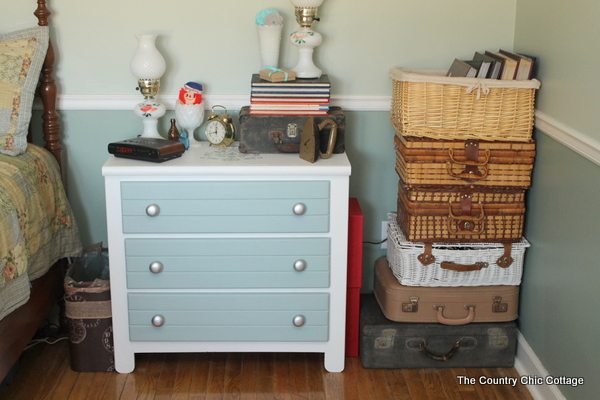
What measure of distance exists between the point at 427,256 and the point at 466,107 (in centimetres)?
53

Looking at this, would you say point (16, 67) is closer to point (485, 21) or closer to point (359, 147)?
point (359, 147)

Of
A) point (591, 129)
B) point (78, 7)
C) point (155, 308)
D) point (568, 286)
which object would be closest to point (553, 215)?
point (568, 286)

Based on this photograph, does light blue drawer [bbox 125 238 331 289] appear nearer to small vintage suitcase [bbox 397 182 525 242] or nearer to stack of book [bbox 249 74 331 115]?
small vintage suitcase [bbox 397 182 525 242]

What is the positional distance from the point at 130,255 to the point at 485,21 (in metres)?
1.53

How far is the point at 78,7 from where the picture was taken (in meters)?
2.56

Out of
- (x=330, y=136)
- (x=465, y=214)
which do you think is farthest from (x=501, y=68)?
(x=330, y=136)

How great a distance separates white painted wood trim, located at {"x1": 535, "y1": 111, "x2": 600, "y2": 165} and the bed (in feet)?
5.43

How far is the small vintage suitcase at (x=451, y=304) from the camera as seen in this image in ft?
8.16

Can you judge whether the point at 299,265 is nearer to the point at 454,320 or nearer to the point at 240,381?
the point at 240,381

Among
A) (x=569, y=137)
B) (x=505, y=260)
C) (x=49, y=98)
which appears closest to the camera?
(x=569, y=137)

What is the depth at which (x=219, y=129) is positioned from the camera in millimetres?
2531

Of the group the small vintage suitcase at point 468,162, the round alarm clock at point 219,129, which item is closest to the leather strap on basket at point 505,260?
the small vintage suitcase at point 468,162

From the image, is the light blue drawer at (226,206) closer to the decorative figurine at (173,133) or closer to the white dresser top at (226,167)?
the white dresser top at (226,167)

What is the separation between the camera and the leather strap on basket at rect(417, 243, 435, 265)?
96.5 inches
